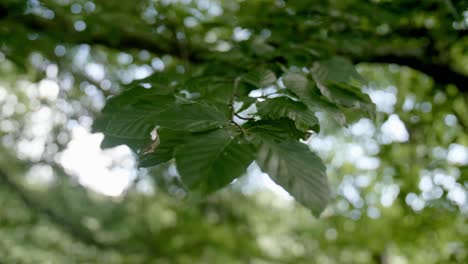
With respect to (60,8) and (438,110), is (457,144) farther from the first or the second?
(60,8)

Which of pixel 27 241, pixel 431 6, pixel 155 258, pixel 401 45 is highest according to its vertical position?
pixel 431 6

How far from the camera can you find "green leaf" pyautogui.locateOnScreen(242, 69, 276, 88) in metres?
0.93

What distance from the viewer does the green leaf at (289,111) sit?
2.30 feet

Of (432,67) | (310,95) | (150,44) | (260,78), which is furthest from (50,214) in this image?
(310,95)

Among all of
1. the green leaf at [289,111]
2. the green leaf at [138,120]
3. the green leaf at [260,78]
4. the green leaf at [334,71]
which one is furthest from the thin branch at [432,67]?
the green leaf at [138,120]

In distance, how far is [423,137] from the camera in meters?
2.55

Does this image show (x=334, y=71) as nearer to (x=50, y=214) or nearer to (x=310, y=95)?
(x=310, y=95)

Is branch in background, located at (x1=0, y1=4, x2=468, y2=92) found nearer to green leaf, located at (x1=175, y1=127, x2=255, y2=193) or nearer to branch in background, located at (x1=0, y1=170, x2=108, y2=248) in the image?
green leaf, located at (x1=175, y1=127, x2=255, y2=193)

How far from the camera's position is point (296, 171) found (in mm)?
548

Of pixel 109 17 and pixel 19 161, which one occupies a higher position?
pixel 109 17

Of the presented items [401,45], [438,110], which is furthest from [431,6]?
[438,110]

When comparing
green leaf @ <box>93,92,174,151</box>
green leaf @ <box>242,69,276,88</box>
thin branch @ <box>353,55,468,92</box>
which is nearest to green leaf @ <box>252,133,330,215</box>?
green leaf @ <box>93,92,174,151</box>

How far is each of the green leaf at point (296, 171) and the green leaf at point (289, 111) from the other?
0.40 ft

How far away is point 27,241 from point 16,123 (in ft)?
3.91
